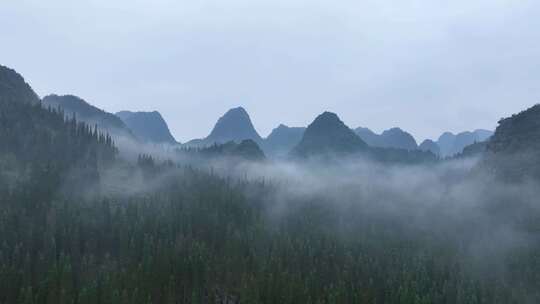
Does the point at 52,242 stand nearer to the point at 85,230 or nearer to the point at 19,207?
the point at 85,230

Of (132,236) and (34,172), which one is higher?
(34,172)

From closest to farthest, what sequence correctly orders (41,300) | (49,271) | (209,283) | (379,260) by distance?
(41,300), (49,271), (209,283), (379,260)

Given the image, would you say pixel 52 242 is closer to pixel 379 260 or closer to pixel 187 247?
pixel 187 247

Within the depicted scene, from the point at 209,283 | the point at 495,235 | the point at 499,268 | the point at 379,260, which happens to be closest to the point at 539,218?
the point at 495,235

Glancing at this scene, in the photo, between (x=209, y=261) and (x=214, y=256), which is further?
(x=214, y=256)

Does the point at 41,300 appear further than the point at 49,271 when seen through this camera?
No

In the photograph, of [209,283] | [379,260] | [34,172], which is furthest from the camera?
[34,172]

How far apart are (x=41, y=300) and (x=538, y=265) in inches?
5268

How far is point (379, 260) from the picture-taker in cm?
16275

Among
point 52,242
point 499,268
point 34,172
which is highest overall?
point 34,172

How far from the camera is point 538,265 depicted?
15188 centimetres

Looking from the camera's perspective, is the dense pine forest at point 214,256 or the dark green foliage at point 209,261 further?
the dense pine forest at point 214,256

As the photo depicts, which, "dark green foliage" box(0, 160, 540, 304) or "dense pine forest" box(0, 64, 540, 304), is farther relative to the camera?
"dense pine forest" box(0, 64, 540, 304)

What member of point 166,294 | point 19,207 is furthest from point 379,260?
point 19,207
